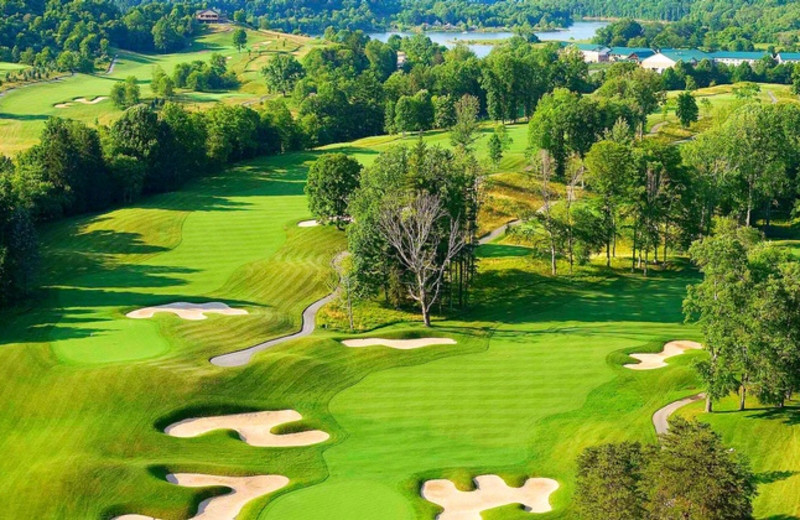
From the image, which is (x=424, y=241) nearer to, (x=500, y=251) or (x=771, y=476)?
(x=500, y=251)

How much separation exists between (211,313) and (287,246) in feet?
61.9

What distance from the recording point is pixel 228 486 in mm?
45031

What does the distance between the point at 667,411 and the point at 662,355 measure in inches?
407

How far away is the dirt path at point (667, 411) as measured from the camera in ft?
169

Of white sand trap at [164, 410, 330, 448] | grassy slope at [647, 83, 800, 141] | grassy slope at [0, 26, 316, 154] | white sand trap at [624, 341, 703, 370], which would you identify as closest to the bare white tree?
white sand trap at [624, 341, 703, 370]

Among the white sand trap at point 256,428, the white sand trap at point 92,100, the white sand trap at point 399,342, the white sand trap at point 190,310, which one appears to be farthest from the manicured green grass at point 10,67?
the white sand trap at point 256,428

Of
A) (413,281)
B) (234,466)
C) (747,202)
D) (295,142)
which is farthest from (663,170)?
(295,142)

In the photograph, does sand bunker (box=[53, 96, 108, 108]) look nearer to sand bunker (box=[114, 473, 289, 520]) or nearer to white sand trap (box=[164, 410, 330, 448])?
white sand trap (box=[164, 410, 330, 448])

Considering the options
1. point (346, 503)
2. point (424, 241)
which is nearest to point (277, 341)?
point (424, 241)

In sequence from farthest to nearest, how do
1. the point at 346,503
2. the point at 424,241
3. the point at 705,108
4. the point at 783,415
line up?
the point at 705,108 < the point at 424,241 < the point at 783,415 < the point at 346,503

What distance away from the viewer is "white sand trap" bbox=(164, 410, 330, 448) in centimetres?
5022

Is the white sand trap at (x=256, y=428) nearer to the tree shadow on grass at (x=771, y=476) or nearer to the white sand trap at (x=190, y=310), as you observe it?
the white sand trap at (x=190, y=310)

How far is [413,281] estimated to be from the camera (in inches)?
2923

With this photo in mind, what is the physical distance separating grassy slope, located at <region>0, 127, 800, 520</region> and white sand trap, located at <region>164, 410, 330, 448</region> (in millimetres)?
835
